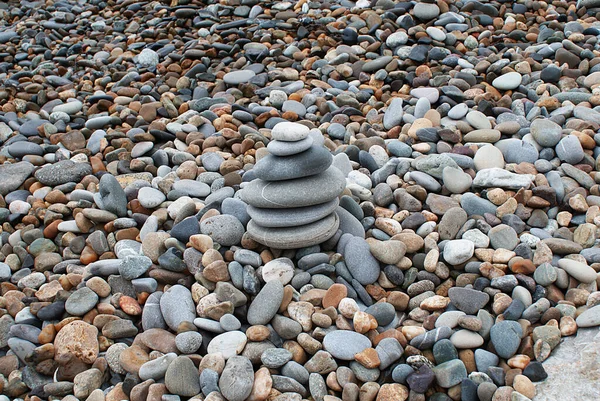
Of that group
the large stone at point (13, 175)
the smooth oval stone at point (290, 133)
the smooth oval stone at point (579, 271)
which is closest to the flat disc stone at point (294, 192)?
the smooth oval stone at point (290, 133)

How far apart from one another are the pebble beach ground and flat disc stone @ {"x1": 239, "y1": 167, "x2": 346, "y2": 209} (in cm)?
1

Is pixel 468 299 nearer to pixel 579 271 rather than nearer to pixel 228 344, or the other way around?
pixel 579 271

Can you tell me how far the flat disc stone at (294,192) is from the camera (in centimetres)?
273

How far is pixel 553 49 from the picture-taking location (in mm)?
4492

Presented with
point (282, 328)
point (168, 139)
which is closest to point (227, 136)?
point (168, 139)

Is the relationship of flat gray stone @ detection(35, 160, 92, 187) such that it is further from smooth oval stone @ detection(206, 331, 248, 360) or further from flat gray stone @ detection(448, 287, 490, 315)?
flat gray stone @ detection(448, 287, 490, 315)

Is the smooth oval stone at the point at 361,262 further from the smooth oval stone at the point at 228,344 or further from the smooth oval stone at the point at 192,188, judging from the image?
the smooth oval stone at the point at 192,188

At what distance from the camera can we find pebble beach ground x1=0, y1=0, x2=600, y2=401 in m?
2.38

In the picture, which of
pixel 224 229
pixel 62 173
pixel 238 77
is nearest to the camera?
pixel 224 229

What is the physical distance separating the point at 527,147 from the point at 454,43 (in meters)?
1.74

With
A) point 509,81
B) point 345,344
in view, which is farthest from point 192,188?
point 509,81

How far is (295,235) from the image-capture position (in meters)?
2.75

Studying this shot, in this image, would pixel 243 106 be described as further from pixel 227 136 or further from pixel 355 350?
pixel 355 350

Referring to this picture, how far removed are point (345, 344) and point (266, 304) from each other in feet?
1.34
